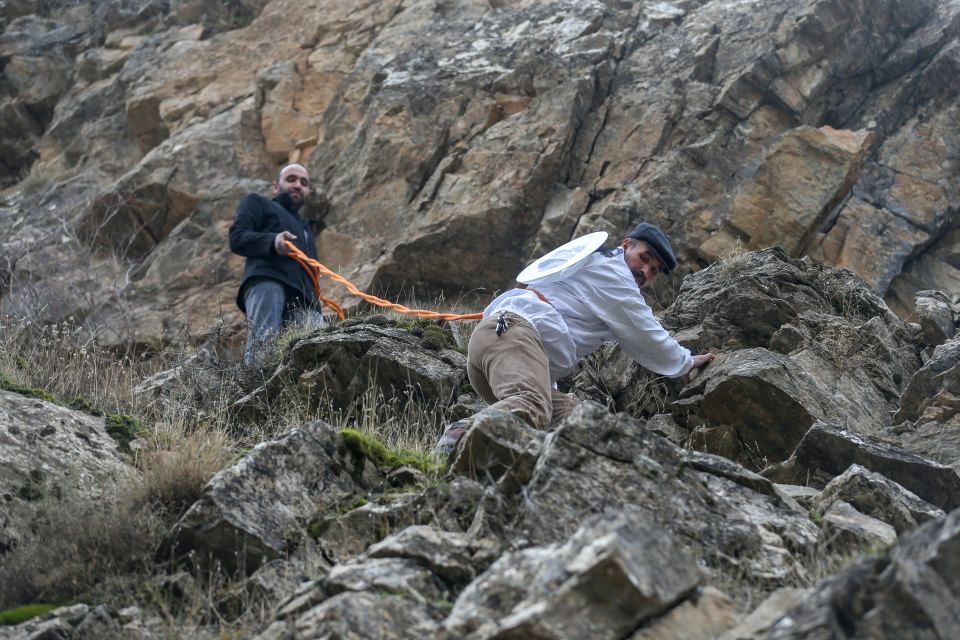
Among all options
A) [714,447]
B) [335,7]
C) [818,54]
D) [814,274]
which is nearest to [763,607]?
[714,447]

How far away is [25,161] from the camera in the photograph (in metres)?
18.3

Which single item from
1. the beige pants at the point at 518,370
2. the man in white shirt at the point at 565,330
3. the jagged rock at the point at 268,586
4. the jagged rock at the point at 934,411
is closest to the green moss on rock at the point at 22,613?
the jagged rock at the point at 268,586

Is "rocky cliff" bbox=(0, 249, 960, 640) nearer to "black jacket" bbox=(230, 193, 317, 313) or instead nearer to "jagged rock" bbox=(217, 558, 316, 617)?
"jagged rock" bbox=(217, 558, 316, 617)

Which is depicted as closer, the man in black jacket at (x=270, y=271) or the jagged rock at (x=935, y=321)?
the jagged rock at (x=935, y=321)

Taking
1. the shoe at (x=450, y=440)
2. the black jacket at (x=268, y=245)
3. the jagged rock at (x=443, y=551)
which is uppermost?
the jagged rock at (x=443, y=551)

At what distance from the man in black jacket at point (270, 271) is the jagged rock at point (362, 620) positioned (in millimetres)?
5345

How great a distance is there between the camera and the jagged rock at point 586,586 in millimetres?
4137

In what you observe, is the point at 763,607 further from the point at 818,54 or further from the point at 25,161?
the point at 25,161

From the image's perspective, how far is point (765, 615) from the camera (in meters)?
4.33

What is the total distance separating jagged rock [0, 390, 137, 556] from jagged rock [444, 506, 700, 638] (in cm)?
237

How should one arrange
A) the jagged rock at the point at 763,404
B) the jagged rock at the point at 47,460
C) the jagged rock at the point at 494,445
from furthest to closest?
the jagged rock at the point at 763,404, the jagged rock at the point at 47,460, the jagged rock at the point at 494,445

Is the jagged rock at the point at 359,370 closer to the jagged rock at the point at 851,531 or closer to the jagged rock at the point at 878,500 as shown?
the jagged rock at the point at 878,500

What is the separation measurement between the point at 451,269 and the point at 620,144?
6.49ft

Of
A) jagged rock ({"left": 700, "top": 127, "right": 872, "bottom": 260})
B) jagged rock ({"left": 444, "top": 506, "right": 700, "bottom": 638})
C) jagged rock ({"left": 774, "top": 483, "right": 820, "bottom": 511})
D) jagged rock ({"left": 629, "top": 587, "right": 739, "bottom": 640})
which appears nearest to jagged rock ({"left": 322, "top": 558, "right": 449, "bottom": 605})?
jagged rock ({"left": 444, "top": 506, "right": 700, "bottom": 638})
